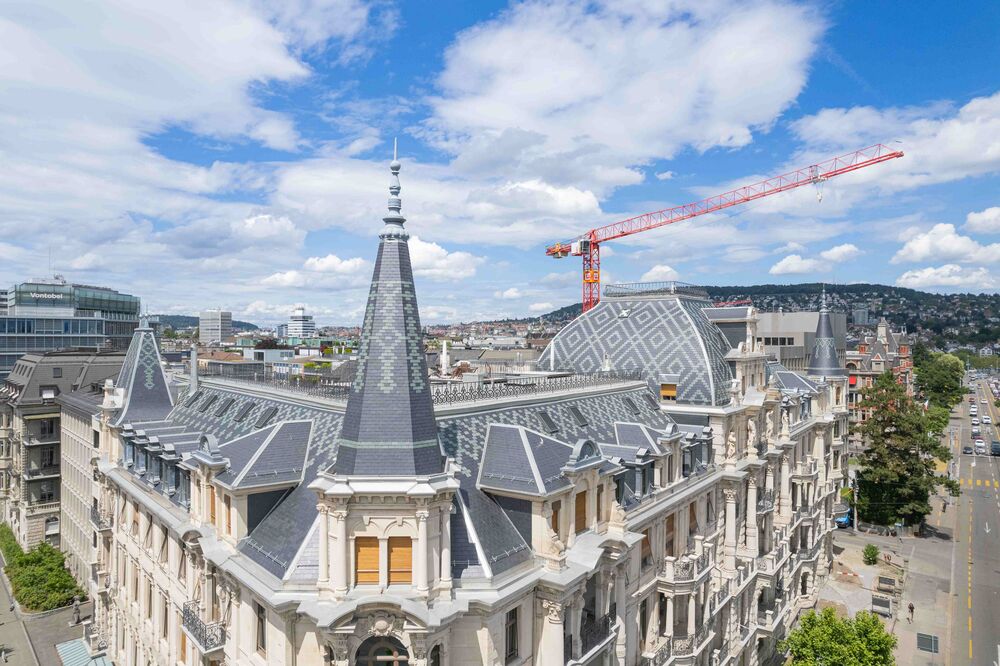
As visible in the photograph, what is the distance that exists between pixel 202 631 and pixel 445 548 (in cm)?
1542

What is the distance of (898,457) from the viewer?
8106cm

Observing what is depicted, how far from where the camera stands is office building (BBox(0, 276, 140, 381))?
9688 centimetres

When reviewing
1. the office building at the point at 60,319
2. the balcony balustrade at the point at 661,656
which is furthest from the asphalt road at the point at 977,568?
the office building at the point at 60,319

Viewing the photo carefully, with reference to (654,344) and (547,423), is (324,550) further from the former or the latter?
(654,344)

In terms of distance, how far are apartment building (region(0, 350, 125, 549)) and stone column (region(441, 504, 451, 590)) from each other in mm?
70904

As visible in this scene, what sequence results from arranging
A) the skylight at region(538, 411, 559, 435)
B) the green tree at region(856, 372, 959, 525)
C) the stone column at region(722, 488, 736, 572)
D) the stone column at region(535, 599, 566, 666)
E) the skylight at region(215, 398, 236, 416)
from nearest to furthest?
the stone column at region(535, 599, 566, 666) → the skylight at region(538, 411, 559, 435) → the skylight at region(215, 398, 236, 416) → the stone column at region(722, 488, 736, 572) → the green tree at region(856, 372, 959, 525)

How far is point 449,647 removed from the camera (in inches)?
944

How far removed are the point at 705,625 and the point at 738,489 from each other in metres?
10.8

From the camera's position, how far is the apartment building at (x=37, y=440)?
76500 millimetres

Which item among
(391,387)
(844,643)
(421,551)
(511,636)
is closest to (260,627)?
(421,551)

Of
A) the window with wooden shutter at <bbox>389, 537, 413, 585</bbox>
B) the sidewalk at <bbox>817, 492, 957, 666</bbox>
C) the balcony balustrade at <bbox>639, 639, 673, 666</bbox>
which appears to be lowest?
the sidewalk at <bbox>817, 492, 957, 666</bbox>

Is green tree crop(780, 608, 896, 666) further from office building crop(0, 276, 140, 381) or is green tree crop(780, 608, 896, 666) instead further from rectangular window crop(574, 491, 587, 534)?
office building crop(0, 276, 140, 381)

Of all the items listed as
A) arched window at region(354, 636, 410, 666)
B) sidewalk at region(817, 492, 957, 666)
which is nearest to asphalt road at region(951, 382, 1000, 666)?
sidewalk at region(817, 492, 957, 666)

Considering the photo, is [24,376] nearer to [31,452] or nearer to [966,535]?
[31,452]
